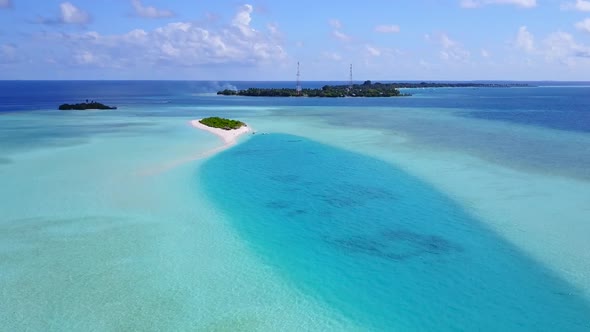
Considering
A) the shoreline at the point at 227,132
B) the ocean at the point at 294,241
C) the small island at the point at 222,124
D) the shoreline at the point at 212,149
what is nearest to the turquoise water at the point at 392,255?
the ocean at the point at 294,241

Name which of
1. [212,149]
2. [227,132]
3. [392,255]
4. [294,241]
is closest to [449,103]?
[227,132]

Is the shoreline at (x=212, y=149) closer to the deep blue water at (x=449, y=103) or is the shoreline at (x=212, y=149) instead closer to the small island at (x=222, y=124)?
the small island at (x=222, y=124)

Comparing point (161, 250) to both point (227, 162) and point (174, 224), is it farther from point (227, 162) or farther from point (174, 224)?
point (227, 162)

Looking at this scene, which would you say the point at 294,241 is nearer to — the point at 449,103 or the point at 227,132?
the point at 227,132

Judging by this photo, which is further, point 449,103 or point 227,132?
point 449,103

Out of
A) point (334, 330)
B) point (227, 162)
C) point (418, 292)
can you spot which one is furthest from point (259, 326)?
point (227, 162)
